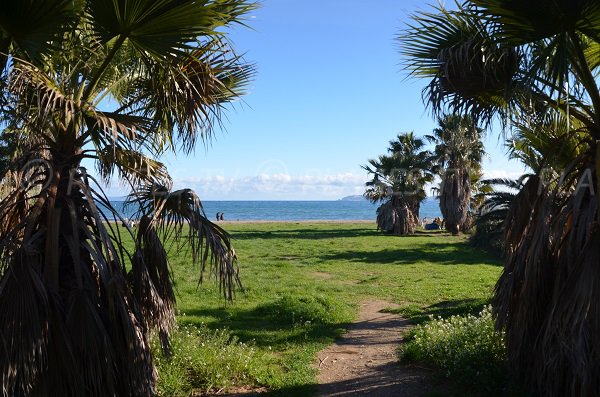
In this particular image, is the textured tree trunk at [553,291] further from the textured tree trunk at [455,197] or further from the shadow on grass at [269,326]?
the textured tree trunk at [455,197]

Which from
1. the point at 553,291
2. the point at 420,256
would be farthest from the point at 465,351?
the point at 420,256

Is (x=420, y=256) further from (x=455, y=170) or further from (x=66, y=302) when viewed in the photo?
(x=66, y=302)

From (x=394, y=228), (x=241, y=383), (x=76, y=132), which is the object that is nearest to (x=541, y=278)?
(x=241, y=383)

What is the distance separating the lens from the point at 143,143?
5.27 m

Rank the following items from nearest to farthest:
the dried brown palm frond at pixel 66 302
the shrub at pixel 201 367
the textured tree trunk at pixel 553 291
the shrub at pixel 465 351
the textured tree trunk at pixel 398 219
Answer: the dried brown palm frond at pixel 66 302 < the textured tree trunk at pixel 553 291 < the shrub at pixel 465 351 < the shrub at pixel 201 367 < the textured tree trunk at pixel 398 219

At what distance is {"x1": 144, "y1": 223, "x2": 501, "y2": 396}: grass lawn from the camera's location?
273 inches

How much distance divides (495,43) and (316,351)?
5.09 metres

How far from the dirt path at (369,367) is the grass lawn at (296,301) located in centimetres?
24

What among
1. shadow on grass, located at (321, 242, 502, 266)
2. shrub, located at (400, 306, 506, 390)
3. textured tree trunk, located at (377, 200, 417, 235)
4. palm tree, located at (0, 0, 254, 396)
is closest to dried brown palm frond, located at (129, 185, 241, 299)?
palm tree, located at (0, 0, 254, 396)

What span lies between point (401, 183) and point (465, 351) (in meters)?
30.9

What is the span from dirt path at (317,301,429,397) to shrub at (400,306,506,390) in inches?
10.9

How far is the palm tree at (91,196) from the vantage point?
434 cm

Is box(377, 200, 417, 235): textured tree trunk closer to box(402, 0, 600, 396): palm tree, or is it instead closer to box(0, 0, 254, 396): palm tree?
box(402, 0, 600, 396): palm tree

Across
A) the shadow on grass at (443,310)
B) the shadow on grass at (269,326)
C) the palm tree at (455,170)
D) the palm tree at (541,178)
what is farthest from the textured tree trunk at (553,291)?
the palm tree at (455,170)
